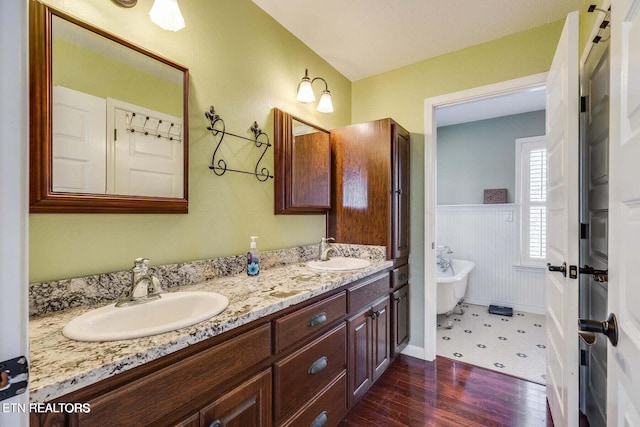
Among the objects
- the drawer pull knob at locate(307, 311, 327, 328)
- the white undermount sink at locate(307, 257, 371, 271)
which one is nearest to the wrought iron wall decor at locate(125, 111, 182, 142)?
the drawer pull knob at locate(307, 311, 327, 328)

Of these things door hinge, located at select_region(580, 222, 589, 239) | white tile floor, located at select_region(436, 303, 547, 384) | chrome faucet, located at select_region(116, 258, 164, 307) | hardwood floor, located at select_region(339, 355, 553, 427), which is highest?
door hinge, located at select_region(580, 222, 589, 239)

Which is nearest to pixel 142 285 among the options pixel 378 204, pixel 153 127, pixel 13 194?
pixel 153 127

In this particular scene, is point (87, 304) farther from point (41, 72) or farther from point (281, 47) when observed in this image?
point (281, 47)

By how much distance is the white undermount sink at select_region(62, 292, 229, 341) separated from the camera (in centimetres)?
80

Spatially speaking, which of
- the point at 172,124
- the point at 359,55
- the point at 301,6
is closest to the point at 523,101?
the point at 359,55

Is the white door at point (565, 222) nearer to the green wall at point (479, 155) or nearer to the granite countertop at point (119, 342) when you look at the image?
the granite countertop at point (119, 342)

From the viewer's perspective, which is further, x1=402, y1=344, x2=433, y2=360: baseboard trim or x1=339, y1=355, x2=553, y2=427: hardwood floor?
x1=402, y1=344, x2=433, y2=360: baseboard trim

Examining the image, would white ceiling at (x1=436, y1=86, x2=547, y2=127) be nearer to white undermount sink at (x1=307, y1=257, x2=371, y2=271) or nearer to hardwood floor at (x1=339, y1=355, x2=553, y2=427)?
white undermount sink at (x1=307, y1=257, x2=371, y2=271)

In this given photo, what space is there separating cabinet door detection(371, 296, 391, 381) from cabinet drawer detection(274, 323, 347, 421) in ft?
1.27

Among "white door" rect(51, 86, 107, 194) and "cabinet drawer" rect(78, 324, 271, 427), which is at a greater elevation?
"white door" rect(51, 86, 107, 194)

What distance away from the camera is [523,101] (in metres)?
3.19

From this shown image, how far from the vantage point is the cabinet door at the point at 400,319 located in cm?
220

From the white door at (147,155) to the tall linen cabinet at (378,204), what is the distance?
1.32 meters

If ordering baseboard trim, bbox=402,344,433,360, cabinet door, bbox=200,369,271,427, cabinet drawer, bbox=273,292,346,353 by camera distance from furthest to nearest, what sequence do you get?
baseboard trim, bbox=402,344,433,360 < cabinet drawer, bbox=273,292,346,353 < cabinet door, bbox=200,369,271,427
